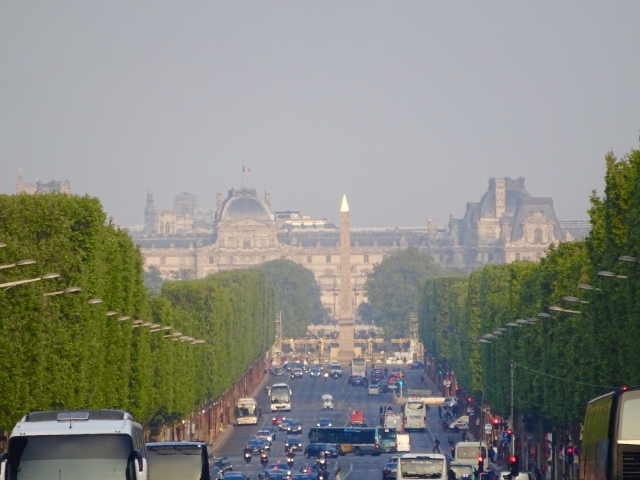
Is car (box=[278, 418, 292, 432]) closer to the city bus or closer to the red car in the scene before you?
the red car

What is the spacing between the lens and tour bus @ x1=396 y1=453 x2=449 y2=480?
4791 cm

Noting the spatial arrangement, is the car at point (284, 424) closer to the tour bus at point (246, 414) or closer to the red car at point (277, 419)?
the red car at point (277, 419)

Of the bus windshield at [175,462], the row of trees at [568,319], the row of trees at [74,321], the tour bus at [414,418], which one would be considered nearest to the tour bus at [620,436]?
the bus windshield at [175,462]

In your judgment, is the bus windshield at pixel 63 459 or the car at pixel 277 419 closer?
the bus windshield at pixel 63 459

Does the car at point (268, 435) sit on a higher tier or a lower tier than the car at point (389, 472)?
lower

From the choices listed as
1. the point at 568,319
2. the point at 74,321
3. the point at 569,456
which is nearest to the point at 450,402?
the point at 568,319

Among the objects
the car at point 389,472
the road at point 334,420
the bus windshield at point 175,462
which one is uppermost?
the bus windshield at point 175,462

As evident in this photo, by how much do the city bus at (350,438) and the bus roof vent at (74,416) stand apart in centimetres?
6326

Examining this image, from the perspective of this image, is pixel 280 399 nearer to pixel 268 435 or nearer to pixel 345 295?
pixel 268 435

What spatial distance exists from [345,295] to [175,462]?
140683mm

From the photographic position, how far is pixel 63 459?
28969mm

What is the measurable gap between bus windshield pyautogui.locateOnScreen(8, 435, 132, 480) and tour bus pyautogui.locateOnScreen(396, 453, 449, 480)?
19.8 m

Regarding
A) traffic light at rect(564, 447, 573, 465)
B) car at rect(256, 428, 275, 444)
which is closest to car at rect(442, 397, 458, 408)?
car at rect(256, 428, 275, 444)

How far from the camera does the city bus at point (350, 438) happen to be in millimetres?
93500
